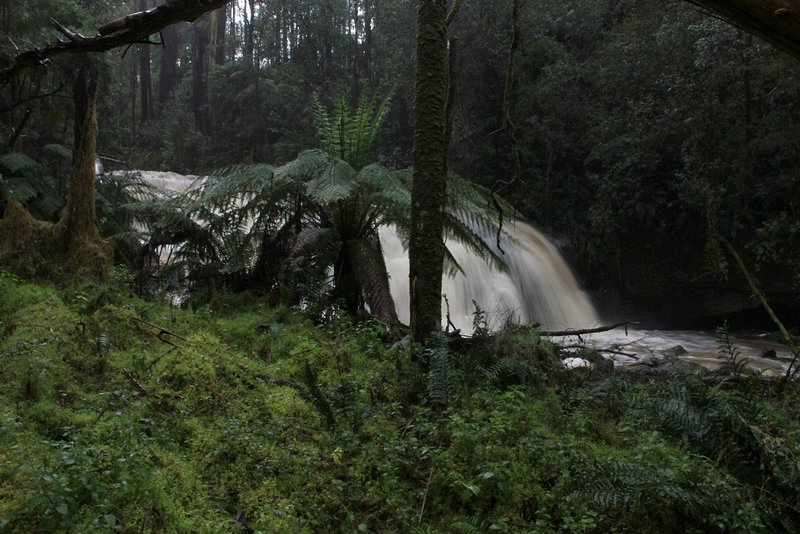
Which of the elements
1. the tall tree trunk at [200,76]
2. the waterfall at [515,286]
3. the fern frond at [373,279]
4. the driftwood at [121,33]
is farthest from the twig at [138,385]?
the tall tree trunk at [200,76]

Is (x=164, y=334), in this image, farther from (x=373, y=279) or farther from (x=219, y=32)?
(x=219, y=32)

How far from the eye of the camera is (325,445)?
3576 millimetres

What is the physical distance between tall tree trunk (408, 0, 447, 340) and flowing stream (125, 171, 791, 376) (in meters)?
6.03

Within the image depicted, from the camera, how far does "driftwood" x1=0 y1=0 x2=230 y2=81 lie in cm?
231

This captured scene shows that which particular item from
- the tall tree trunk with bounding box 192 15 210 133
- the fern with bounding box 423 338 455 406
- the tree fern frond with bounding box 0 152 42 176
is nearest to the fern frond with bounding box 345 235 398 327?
the fern with bounding box 423 338 455 406

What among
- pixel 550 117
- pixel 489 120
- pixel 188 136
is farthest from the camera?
pixel 188 136

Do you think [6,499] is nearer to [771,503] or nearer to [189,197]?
[771,503]

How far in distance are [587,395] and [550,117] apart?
11625mm

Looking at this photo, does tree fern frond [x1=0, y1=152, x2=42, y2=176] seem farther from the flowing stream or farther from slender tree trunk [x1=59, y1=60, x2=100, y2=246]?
the flowing stream

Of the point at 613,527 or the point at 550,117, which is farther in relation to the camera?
the point at 550,117

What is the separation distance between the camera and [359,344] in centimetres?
523

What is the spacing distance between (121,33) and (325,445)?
232 cm

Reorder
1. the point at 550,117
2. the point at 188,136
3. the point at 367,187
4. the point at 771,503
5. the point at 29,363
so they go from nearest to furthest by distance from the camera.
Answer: the point at 771,503 → the point at 29,363 → the point at 367,187 → the point at 550,117 → the point at 188,136

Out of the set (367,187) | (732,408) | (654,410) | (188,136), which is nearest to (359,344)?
(367,187)
